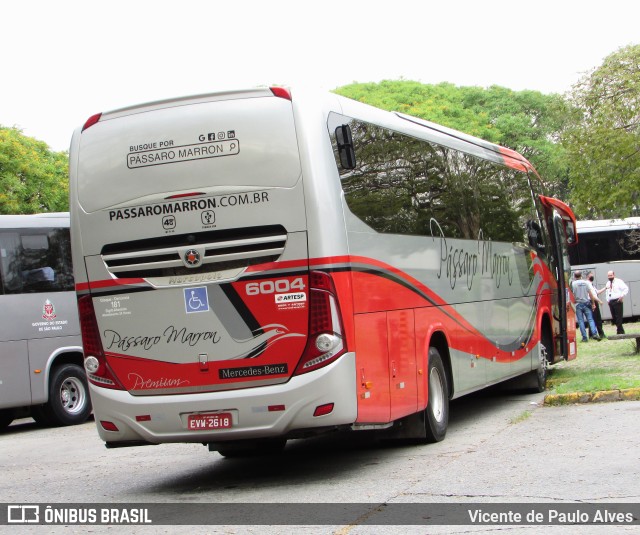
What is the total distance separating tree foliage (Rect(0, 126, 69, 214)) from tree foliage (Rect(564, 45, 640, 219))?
23.7m

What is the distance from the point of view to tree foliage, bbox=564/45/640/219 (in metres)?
30.5

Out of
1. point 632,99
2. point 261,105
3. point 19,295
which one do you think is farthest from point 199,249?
point 632,99

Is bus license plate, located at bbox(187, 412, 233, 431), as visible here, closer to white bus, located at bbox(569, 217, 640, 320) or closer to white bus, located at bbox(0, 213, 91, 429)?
white bus, located at bbox(0, 213, 91, 429)

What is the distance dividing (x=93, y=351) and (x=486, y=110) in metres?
53.0

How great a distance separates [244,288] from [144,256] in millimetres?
1021

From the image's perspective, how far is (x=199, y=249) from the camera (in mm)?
9273

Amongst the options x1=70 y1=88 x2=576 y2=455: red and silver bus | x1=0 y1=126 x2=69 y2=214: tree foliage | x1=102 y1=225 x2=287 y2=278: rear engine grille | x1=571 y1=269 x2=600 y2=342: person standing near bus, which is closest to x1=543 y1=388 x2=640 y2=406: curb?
x1=70 y1=88 x2=576 y2=455: red and silver bus

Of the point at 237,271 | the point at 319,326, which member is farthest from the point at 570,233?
Result: the point at 237,271

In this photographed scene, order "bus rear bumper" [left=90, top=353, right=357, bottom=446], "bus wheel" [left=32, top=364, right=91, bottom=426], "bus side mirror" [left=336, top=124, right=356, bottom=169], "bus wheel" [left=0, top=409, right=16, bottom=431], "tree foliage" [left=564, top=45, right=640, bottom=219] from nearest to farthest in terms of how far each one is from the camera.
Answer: "bus rear bumper" [left=90, top=353, right=357, bottom=446] → "bus side mirror" [left=336, top=124, right=356, bottom=169] → "bus wheel" [left=32, top=364, right=91, bottom=426] → "bus wheel" [left=0, top=409, right=16, bottom=431] → "tree foliage" [left=564, top=45, right=640, bottom=219]

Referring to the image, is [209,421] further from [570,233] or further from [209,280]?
[570,233]

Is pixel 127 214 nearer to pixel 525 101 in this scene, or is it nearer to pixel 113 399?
pixel 113 399

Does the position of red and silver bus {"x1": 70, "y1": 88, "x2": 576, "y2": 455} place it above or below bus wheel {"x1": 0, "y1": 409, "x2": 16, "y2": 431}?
above

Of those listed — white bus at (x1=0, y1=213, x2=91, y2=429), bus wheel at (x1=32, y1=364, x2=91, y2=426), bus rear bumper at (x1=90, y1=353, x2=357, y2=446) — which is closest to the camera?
bus rear bumper at (x1=90, y1=353, x2=357, y2=446)

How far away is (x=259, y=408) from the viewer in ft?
29.6
